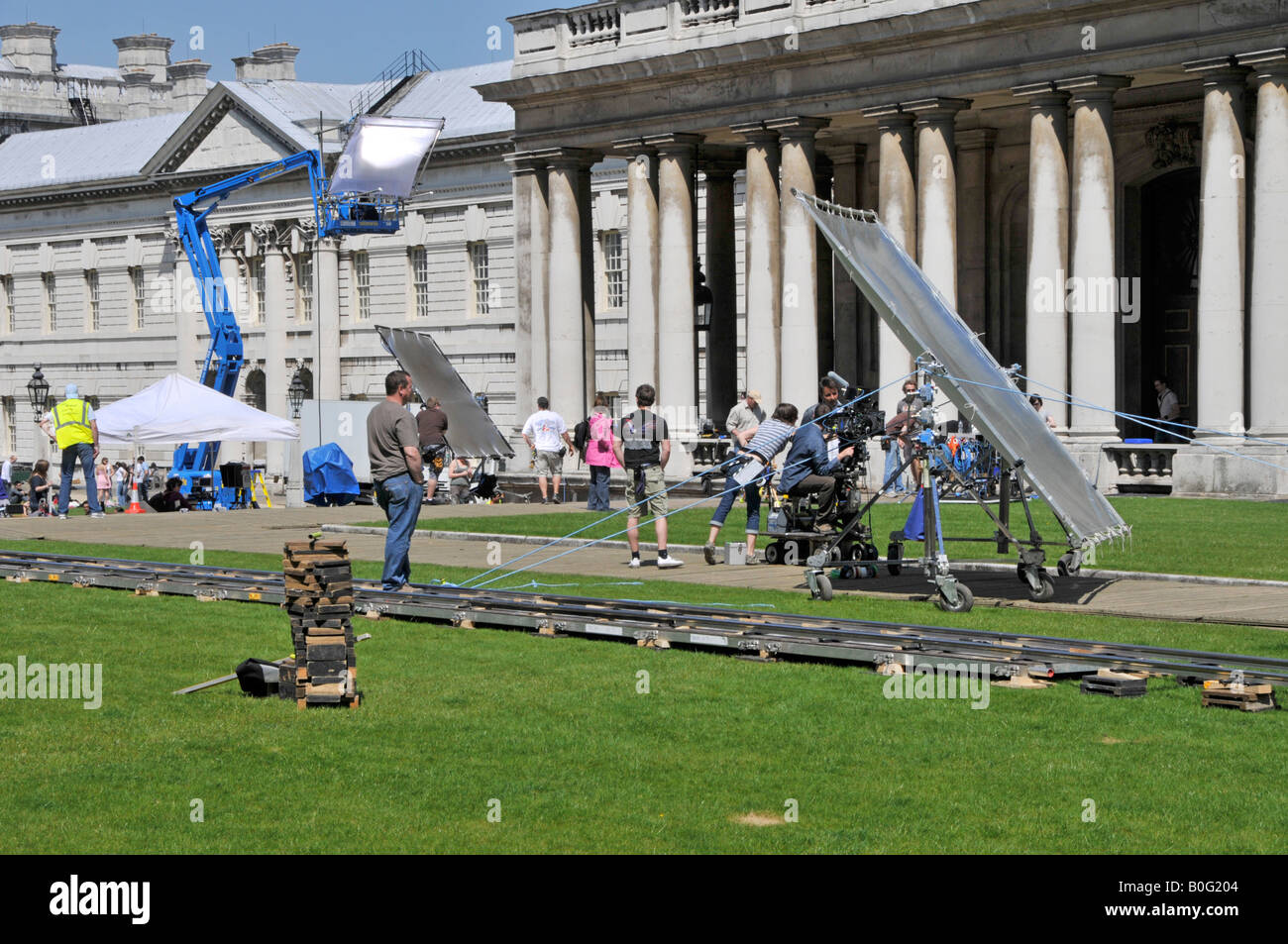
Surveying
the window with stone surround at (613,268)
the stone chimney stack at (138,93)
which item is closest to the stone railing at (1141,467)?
the window with stone surround at (613,268)

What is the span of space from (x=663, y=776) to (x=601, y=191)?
48346 mm

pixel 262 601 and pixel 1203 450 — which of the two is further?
pixel 1203 450

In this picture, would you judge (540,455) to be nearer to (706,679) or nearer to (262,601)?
(262,601)

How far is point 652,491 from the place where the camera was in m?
21.3

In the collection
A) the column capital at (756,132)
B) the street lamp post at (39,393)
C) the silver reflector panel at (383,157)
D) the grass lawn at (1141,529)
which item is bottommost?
the grass lawn at (1141,529)

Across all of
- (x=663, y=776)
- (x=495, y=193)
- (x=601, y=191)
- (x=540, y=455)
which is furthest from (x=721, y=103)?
(x=663, y=776)

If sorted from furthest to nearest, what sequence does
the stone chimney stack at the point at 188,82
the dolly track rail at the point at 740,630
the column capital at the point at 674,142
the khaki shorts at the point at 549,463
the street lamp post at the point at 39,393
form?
the stone chimney stack at the point at 188,82 < the street lamp post at the point at 39,393 < the column capital at the point at 674,142 < the khaki shorts at the point at 549,463 < the dolly track rail at the point at 740,630

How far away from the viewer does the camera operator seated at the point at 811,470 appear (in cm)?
1962

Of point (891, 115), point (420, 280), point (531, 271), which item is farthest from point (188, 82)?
point (891, 115)

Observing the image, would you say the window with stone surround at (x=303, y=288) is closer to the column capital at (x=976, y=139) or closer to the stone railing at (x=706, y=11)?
the stone railing at (x=706, y=11)

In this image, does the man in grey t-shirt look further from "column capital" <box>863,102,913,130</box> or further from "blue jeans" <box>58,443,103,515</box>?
"column capital" <box>863,102,913,130</box>

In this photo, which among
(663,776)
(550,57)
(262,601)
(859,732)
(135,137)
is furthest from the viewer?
(135,137)

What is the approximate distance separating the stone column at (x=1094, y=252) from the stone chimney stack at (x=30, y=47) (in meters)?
70.6
